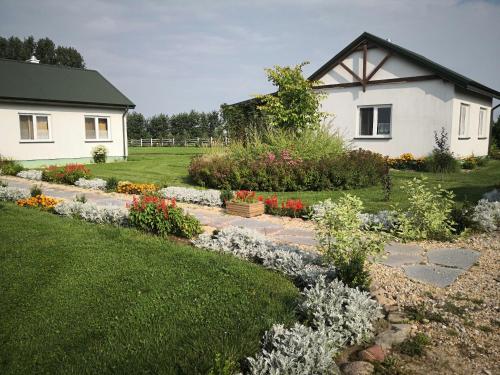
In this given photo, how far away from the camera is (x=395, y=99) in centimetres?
1531

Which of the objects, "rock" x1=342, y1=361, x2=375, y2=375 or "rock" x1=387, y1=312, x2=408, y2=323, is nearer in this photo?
"rock" x1=342, y1=361, x2=375, y2=375

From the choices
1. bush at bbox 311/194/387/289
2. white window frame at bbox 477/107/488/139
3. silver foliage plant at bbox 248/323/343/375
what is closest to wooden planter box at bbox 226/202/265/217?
bush at bbox 311/194/387/289

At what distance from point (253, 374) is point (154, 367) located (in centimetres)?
67

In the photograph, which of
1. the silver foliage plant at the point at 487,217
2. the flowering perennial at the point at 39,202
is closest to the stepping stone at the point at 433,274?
the silver foliage plant at the point at 487,217

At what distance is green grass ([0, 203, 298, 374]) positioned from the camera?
8.57 ft

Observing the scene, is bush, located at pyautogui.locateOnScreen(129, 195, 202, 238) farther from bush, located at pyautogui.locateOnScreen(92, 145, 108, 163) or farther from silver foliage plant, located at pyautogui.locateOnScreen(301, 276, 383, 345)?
bush, located at pyautogui.locateOnScreen(92, 145, 108, 163)

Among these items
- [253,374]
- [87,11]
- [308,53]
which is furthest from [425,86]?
[253,374]

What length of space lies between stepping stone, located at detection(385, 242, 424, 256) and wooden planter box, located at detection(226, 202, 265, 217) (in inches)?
105

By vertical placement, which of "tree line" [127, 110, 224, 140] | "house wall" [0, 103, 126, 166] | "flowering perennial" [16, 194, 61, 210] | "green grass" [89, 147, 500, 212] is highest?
"tree line" [127, 110, 224, 140]

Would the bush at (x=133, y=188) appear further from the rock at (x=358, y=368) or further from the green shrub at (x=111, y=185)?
the rock at (x=358, y=368)

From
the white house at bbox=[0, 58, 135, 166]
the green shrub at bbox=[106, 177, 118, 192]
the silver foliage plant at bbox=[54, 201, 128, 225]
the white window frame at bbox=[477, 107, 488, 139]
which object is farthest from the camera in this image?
the white window frame at bbox=[477, 107, 488, 139]

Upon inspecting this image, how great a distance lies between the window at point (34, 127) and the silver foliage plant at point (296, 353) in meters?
18.1

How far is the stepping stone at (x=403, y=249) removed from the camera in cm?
478

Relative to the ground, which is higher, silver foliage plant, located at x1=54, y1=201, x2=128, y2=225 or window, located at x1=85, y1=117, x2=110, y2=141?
window, located at x1=85, y1=117, x2=110, y2=141
